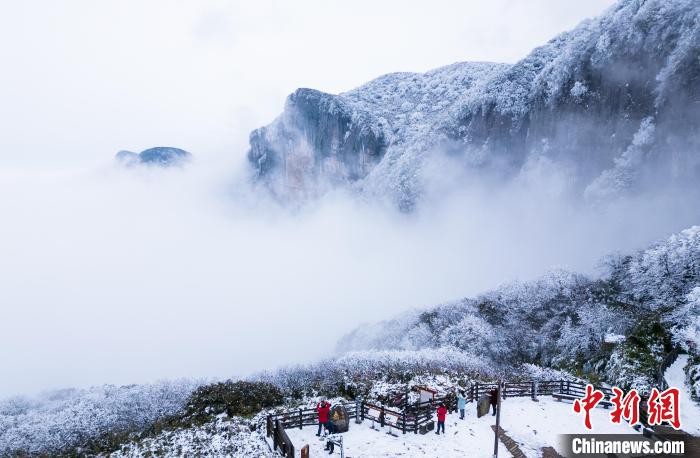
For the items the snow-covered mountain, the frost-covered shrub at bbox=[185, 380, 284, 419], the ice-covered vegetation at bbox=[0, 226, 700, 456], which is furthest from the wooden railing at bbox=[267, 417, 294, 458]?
the snow-covered mountain

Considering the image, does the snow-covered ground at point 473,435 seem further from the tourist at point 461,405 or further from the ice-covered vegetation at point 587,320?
the ice-covered vegetation at point 587,320

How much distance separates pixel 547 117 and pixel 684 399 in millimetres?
71165

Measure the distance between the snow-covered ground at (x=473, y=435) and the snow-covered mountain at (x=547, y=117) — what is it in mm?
53961

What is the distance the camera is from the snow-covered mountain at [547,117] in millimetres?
63719

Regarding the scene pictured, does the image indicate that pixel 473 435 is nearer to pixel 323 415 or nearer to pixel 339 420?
pixel 339 420

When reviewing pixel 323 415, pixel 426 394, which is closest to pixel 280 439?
pixel 323 415

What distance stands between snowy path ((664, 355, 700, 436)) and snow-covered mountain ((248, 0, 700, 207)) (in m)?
45.0

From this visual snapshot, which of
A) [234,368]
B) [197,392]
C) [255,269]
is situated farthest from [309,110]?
[197,392]

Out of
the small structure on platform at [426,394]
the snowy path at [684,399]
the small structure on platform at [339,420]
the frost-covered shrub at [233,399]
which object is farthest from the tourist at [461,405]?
the frost-covered shrub at [233,399]

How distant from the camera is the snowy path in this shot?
20.6 meters

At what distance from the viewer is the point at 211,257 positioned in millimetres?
156375

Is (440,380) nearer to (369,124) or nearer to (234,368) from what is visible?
(234,368)

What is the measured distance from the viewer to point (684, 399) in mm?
22859

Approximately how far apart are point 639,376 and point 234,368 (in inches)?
1936
